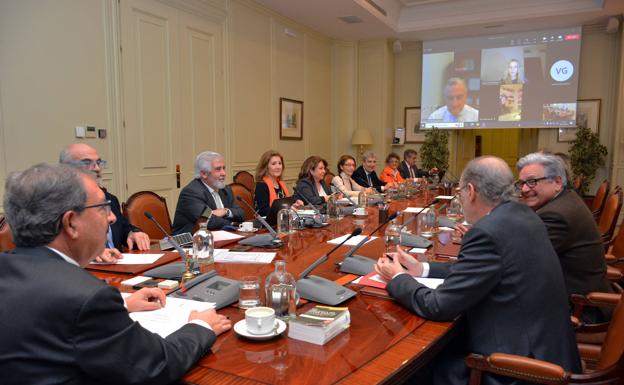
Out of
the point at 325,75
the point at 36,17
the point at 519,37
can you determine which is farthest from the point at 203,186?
the point at 519,37

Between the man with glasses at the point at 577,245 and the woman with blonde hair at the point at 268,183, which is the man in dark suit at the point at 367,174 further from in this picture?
the man with glasses at the point at 577,245

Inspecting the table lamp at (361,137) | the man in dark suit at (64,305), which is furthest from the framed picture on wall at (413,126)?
the man in dark suit at (64,305)

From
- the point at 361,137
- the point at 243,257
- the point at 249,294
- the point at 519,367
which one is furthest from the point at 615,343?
the point at 361,137

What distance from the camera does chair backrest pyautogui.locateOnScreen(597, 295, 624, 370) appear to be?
1.35 meters

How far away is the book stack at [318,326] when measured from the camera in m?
1.25

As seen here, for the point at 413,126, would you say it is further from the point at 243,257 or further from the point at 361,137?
the point at 243,257

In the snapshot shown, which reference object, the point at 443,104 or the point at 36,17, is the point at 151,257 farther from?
the point at 443,104

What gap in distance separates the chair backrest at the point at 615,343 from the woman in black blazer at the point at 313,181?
290 centimetres

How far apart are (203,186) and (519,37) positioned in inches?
266

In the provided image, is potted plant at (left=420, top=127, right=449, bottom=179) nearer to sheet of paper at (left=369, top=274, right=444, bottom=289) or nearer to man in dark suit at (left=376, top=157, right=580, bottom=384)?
sheet of paper at (left=369, top=274, right=444, bottom=289)

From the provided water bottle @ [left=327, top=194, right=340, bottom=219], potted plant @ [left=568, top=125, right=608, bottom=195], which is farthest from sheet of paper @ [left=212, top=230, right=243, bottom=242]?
potted plant @ [left=568, top=125, right=608, bottom=195]

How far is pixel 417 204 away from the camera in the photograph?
4.45 metres

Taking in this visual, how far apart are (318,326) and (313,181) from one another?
3.54 m

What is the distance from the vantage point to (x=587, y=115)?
7.58 m
